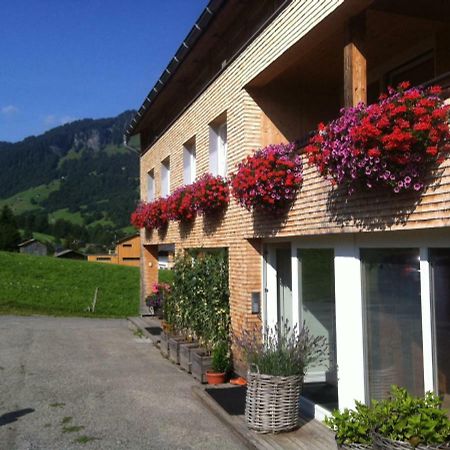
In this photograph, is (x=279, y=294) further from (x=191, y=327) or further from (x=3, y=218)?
(x=3, y=218)

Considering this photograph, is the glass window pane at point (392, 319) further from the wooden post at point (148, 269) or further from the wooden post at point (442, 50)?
the wooden post at point (148, 269)

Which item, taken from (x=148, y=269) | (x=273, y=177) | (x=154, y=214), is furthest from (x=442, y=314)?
(x=148, y=269)

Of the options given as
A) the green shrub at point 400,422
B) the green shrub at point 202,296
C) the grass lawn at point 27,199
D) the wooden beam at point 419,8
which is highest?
the grass lawn at point 27,199

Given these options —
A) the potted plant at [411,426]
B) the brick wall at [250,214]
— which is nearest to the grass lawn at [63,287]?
the brick wall at [250,214]

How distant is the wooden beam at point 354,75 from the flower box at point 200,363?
535 centimetres

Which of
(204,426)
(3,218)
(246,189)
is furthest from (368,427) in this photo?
(3,218)

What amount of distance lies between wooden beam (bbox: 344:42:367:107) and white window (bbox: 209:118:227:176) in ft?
17.2

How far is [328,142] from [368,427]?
8.78 ft

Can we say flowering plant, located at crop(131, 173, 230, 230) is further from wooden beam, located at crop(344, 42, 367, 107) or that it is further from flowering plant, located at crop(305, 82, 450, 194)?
flowering plant, located at crop(305, 82, 450, 194)

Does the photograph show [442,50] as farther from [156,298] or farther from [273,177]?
[156,298]

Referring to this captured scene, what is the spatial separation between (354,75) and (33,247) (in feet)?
321

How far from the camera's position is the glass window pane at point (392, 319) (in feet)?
17.9

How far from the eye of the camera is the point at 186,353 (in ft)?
35.7

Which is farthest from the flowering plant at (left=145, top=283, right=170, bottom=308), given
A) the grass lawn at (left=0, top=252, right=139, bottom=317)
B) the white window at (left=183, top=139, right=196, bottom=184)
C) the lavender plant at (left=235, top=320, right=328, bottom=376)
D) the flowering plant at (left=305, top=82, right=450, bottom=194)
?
the flowering plant at (left=305, top=82, right=450, bottom=194)
